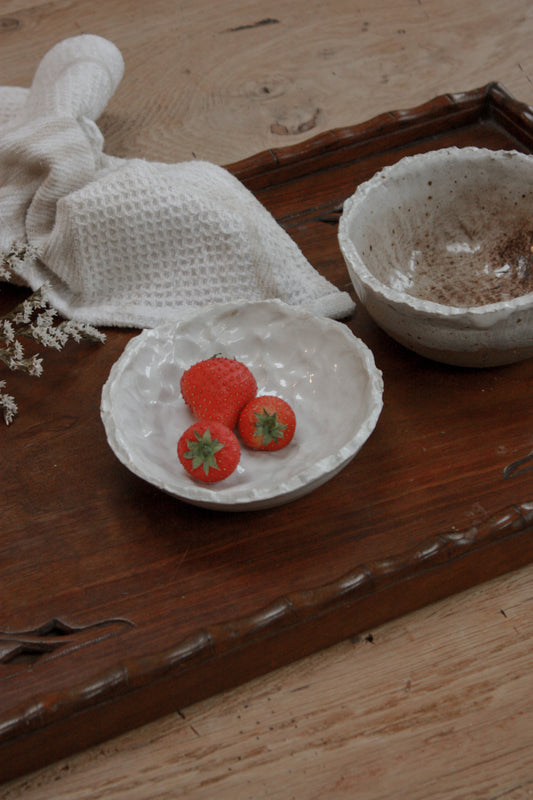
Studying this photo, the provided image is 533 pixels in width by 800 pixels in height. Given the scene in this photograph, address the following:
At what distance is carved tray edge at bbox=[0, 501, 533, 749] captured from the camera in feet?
2.21

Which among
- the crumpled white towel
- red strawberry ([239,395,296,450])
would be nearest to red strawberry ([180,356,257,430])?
red strawberry ([239,395,296,450])

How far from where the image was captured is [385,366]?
0.89 metres

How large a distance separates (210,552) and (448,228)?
0.46 m

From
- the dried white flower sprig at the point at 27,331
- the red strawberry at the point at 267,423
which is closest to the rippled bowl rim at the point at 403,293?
the red strawberry at the point at 267,423

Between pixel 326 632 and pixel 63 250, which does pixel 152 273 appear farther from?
pixel 326 632

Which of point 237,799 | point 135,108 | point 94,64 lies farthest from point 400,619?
point 135,108

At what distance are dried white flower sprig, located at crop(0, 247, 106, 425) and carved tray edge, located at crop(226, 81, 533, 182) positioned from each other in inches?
10.8

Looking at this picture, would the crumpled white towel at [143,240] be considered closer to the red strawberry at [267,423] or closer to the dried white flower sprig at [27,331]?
the dried white flower sprig at [27,331]

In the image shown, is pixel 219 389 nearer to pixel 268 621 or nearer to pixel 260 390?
pixel 260 390

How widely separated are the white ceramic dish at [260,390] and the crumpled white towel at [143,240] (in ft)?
0.24

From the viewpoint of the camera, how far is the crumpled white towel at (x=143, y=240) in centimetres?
94

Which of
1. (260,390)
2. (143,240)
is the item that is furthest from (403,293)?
(143,240)

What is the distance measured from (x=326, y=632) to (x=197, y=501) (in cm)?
15

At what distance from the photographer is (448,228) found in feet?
3.31
